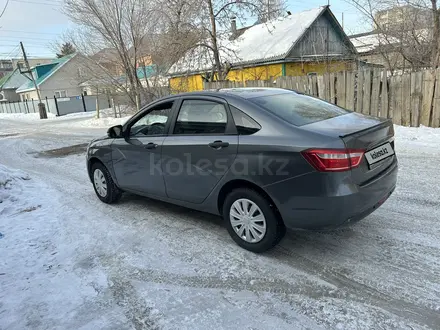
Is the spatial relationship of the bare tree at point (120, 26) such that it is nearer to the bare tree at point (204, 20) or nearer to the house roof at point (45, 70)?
the bare tree at point (204, 20)

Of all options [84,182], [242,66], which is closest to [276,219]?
[84,182]

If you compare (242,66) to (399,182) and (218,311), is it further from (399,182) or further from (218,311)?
(218,311)

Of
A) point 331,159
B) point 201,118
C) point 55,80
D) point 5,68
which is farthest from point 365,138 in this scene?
point 5,68

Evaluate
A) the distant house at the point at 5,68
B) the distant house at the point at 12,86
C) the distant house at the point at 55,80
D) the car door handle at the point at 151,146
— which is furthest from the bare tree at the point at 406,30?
the distant house at the point at 5,68

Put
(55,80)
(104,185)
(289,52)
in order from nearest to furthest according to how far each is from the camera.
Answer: (104,185) < (289,52) < (55,80)

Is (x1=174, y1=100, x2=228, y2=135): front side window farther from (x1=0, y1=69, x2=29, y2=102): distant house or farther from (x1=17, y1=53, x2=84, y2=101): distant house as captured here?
(x1=0, y1=69, x2=29, y2=102): distant house

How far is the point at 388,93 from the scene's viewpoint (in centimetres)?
912

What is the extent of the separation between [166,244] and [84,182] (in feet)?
11.8

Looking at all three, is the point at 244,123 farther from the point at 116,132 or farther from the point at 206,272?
the point at 116,132

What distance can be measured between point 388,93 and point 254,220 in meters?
7.58

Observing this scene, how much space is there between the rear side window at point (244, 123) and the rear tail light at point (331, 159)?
0.66 meters

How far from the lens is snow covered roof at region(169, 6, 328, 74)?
17.2 m

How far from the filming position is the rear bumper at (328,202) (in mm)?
2850

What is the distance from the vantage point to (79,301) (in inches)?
114
